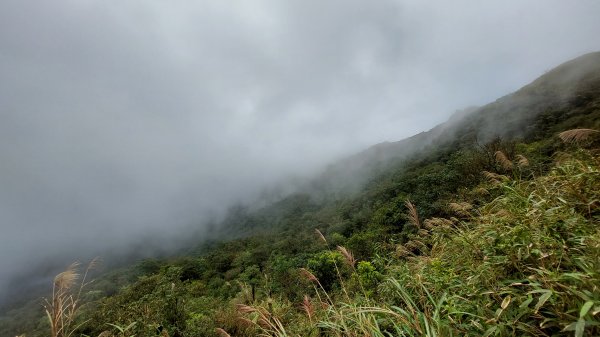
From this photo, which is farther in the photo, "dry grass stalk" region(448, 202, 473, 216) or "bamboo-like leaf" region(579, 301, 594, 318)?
"dry grass stalk" region(448, 202, 473, 216)

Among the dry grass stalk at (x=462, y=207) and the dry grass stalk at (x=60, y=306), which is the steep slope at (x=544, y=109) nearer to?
the dry grass stalk at (x=462, y=207)

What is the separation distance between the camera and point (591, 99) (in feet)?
148

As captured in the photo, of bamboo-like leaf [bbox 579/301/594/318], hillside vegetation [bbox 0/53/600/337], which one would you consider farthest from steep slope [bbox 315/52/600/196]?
bamboo-like leaf [bbox 579/301/594/318]

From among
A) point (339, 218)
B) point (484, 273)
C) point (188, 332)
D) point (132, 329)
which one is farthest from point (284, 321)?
point (339, 218)

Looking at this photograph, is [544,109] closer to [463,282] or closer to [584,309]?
[463,282]

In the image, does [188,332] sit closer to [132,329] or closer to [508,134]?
[132,329]

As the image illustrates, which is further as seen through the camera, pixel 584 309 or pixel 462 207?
pixel 462 207

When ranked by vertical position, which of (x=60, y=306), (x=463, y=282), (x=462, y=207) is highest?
(x=60, y=306)

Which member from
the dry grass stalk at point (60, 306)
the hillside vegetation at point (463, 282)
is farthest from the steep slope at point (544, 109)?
the dry grass stalk at point (60, 306)

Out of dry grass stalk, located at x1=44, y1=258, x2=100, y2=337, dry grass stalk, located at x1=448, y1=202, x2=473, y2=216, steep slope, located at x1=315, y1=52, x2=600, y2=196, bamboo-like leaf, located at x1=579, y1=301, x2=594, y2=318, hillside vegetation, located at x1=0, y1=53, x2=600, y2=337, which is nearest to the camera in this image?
bamboo-like leaf, located at x1=579, y1=301, x2=594, y2=318

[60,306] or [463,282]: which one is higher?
[60,306]

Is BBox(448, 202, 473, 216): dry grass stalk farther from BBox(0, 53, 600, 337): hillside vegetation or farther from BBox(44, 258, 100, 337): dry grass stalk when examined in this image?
BBox(44, 258, 100, 337): dry grass stalk

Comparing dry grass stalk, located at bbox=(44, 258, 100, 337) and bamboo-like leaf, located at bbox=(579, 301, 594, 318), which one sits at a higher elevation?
dry grass stalk, located at bbox=(44, 258, 100, 337)

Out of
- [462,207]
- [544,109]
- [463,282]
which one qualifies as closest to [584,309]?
[463,282]
